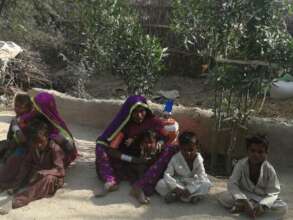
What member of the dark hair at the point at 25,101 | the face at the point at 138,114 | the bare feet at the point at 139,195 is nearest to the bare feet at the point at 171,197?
the bare feet at the point at 139,195

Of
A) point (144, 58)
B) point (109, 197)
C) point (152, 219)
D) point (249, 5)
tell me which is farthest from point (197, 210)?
point (144, 58)

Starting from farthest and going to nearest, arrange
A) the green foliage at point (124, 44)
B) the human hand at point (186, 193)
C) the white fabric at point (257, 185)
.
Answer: the green foliage at point (124, 44), the human hand at point (186, 193), the white fabric at point (257, 185)

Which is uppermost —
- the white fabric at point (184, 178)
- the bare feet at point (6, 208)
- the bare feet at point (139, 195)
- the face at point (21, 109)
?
the face at point (21, 109)

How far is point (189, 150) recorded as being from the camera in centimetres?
437

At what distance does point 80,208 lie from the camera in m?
4.25

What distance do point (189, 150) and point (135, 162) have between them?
627 millimetres

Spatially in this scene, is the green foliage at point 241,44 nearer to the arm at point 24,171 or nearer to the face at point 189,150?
the face at point 189,150

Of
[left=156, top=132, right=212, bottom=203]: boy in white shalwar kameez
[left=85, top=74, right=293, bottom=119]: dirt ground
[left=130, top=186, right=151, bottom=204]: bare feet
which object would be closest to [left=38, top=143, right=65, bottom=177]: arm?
[left=130, top=186, right=151, bottom=204]: bare feet

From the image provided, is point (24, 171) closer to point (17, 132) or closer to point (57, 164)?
point (57, 164)

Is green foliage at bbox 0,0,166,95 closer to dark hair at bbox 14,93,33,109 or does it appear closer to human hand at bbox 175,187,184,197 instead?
dark hair at bbox 14,93,33,109

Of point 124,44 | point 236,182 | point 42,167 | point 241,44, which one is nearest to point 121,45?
point 124,44

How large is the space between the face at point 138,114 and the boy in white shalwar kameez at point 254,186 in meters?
1.07

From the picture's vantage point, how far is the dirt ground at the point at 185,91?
302 inches

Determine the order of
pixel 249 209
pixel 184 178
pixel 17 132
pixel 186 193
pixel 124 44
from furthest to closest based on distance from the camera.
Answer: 1. pixel 124 44
2. pixel 17 132
3. pixel 184 178
4. pixel 186 193
5. pixel 249 209
